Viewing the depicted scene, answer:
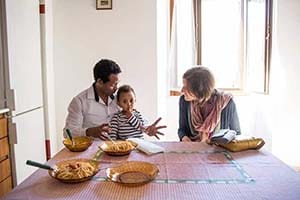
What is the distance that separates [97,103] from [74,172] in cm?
102

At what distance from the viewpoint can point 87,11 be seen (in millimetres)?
3230

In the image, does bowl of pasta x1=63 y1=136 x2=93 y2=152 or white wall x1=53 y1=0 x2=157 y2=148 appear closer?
bowl of pasta x1=63 y1=136 x2=93 y2=152

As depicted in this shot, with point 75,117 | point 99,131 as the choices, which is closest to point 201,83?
point 99,131

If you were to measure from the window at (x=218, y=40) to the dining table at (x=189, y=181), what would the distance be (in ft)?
7.26

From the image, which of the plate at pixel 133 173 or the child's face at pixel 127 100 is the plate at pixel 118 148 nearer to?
the plate at pixel 133 173

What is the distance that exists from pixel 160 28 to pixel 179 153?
1.98 meters

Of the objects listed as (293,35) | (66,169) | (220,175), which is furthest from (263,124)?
(66,169)

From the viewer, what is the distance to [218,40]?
13.1 feet

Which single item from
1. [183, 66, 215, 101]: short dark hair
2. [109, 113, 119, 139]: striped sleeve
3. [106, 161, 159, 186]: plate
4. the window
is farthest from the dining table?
the window

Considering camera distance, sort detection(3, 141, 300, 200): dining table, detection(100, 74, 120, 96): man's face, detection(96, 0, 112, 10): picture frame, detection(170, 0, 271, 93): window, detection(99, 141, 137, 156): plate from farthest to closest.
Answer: detection(170, 0, 271, 93): window → detection(96, 0, 112, 10): picture frame → detection(100, 74, 120, 96): man's face → detection(99, 141, 137, 156): plate → detection(3, 141, 300, 200): dining table

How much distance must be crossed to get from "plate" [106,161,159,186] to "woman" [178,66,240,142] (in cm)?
96

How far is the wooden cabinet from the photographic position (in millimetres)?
2354

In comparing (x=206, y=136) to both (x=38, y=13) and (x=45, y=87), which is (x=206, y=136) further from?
(x=38, y=13)

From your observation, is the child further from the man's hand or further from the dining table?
the dining table
